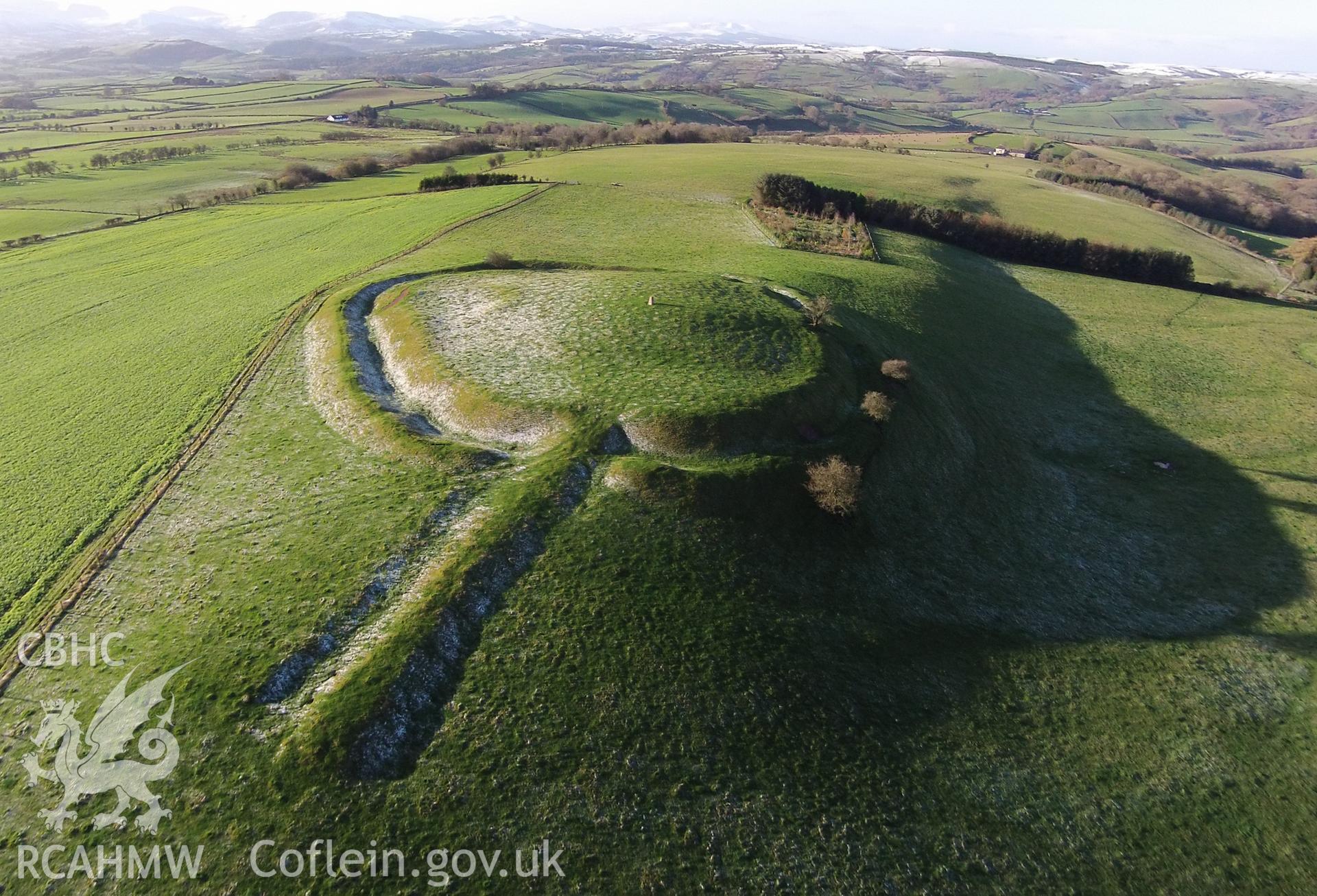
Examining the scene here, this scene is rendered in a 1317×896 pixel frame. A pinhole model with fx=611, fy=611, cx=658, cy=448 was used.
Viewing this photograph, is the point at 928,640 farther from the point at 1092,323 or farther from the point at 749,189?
the point at 749,189

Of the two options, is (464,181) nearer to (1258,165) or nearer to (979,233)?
(979,233)

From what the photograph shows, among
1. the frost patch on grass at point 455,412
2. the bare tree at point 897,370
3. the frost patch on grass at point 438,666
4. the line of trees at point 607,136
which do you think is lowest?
the frost patch on grass at point 438,666

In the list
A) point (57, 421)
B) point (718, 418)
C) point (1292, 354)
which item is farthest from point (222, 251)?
point (1292, 354)

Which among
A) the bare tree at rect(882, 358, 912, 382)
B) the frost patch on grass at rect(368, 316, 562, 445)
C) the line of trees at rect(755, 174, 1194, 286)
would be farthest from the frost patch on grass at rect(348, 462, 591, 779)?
the line of trees at rect(755, 174, 1194, 286)

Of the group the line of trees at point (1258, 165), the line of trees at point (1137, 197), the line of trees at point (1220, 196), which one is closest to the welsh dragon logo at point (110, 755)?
the line of trees at point (1137, 197)

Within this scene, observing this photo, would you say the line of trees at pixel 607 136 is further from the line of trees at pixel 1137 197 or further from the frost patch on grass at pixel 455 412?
the frost patch on grass at pixel 455 412

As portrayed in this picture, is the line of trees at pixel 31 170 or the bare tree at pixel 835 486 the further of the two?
the line of trees at pixel 31 170

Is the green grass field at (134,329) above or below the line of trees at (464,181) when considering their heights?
below
